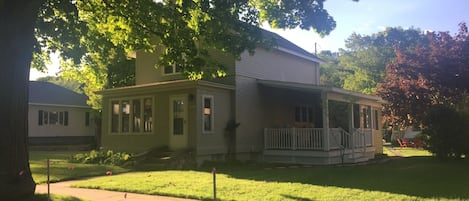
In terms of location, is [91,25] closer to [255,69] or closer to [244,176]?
[244,176]

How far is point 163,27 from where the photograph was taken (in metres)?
13.8

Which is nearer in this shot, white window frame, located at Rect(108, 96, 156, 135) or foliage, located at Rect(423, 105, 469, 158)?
foliage, located at Rect(423, 105, 469, 158)

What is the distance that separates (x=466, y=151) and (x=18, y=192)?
598 inches

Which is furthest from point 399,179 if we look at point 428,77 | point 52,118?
point 52,118

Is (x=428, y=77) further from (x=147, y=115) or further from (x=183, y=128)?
(x=147, y=115)

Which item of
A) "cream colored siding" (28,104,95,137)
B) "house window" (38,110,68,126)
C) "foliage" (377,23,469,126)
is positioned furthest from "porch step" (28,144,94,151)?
"foliage" (377,23,469,126)

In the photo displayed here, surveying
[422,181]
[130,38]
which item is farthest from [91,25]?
[422,181]

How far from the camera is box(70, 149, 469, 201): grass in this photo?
1026cm

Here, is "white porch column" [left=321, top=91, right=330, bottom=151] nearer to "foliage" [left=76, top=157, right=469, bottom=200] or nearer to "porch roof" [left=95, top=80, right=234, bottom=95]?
"foliage" [left=76, top=157, right=469, bottom=200]

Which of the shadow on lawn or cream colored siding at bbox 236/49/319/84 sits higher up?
cream colored siding at bbox 236/49/319/84

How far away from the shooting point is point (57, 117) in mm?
38000

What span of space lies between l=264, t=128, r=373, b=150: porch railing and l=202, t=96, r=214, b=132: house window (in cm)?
328

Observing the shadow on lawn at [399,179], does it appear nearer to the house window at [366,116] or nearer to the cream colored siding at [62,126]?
the house window at [366,116]

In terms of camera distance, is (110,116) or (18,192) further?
(110,116)
